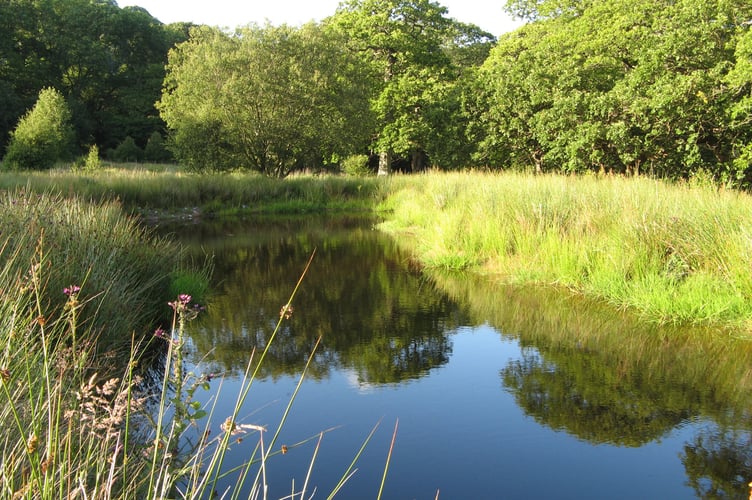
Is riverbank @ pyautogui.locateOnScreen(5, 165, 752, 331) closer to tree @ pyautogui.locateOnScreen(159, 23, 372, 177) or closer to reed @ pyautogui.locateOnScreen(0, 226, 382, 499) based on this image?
reed @ pyautogui.locateOnScreen(0, 226, 382, 499)

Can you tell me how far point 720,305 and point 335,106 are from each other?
18.1 meters

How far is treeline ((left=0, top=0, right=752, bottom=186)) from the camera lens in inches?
546

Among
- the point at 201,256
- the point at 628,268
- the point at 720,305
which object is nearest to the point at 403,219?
the point at 201,256

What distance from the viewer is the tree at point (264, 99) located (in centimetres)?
1998

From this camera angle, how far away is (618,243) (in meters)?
7.01

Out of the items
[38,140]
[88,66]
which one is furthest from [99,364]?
[88,66]

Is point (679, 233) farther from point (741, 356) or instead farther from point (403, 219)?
point (403, 219)

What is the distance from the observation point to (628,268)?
6836mm

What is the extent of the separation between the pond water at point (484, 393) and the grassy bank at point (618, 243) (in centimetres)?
37

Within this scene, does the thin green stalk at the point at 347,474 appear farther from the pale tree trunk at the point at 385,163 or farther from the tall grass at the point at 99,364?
the pale tree trunk at the point at 385,163

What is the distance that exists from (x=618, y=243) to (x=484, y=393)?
3285 mm

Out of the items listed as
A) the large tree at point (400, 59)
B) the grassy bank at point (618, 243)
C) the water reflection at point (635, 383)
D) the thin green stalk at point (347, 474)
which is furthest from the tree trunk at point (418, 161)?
the thin green stalk at point (347, 474)

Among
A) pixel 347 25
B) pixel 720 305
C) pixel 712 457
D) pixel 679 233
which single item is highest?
pixel 347 25

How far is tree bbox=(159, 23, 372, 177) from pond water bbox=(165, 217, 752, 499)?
534 inches
